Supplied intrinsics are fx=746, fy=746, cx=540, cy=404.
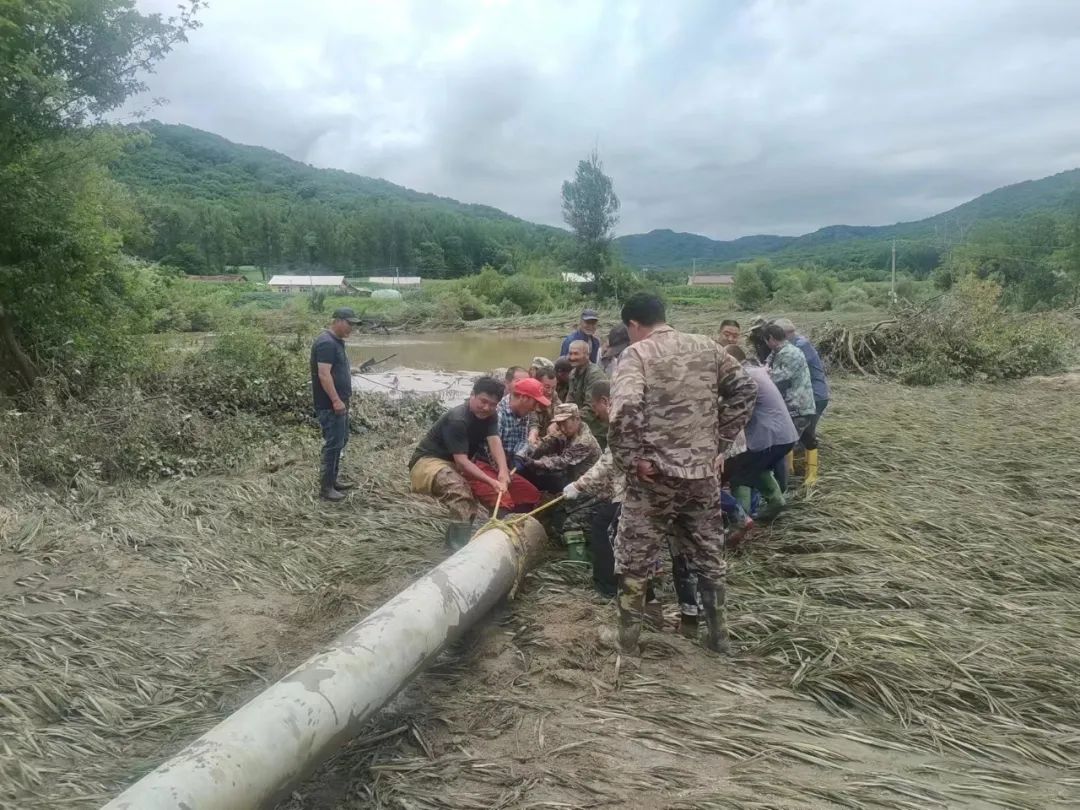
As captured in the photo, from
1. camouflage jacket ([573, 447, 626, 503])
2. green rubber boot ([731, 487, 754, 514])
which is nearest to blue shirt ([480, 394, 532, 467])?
camouflage jacket ([573, 447, 626, 503])

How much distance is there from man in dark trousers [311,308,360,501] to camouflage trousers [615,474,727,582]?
328 cm

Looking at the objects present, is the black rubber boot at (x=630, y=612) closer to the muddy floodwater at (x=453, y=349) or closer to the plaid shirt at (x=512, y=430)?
the plaid shirt at (x=512, y=430)

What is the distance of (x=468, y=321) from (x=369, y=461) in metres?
37.1

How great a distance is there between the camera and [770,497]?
509cm

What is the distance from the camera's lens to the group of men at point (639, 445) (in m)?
3.25

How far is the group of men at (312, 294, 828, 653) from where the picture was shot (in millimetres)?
3254

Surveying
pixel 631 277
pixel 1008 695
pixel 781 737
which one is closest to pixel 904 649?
pixel 1008 695

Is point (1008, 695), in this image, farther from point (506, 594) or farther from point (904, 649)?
point (506, 594)

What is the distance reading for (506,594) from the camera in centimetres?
392

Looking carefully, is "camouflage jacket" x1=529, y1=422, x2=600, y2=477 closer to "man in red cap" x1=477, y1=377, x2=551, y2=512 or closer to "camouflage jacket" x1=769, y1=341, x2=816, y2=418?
"man in red cap" x1=477, y1=377, x2=551, y2=512

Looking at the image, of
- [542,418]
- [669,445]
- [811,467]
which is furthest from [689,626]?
[811,467]

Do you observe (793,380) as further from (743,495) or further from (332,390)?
(332,390)

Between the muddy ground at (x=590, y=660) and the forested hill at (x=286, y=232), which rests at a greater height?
the forested hill at (x=286, y=232)

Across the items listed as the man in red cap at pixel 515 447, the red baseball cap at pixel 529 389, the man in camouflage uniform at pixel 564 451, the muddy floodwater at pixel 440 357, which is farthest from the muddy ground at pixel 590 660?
the muddy floodwater at pixel 440 357
